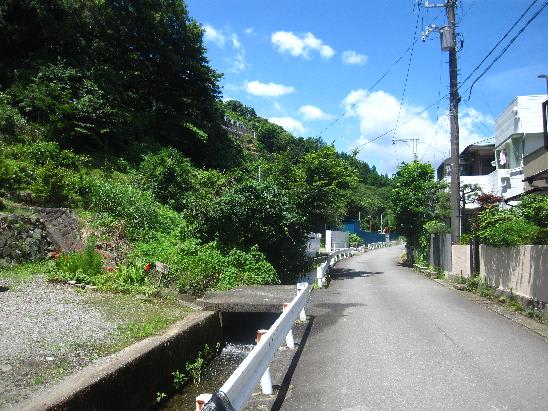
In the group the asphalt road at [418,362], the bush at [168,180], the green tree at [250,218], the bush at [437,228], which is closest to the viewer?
the asphalt road at [418,362]

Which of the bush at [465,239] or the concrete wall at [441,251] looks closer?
the bush at [465,239]

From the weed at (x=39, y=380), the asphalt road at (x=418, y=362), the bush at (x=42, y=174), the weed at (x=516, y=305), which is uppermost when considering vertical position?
the bush at (x=42, y=174)

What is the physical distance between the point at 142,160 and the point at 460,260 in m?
15.6

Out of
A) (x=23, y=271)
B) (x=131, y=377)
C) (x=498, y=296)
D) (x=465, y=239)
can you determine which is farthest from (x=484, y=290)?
(x=23, y=271)

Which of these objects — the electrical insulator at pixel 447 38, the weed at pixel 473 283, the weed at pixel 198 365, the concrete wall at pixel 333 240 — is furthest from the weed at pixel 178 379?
the concrete wall at pixel 333 240

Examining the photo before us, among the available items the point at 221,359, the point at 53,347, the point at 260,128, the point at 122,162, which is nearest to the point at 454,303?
the point at 221,359

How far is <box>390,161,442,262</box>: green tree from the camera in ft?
102

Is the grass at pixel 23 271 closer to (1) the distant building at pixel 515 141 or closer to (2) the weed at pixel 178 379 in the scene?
(2) the weed at pixel 178 379

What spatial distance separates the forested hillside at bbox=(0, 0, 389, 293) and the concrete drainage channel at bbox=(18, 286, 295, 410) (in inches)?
90.6

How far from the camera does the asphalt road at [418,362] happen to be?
5414 millimetres

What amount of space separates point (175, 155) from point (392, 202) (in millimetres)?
15731

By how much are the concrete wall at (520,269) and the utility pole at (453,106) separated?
4719 mm

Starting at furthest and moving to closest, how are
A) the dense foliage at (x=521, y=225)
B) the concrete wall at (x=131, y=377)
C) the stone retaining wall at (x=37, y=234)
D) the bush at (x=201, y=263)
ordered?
the stone retaining wall at (x=37, y=234) → the dense foliage at (x=521, y=225) → the bush at (x=201, y=263) → the concrete wall at (x=131, y=377)

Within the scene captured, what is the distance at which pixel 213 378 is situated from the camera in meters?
7.73
